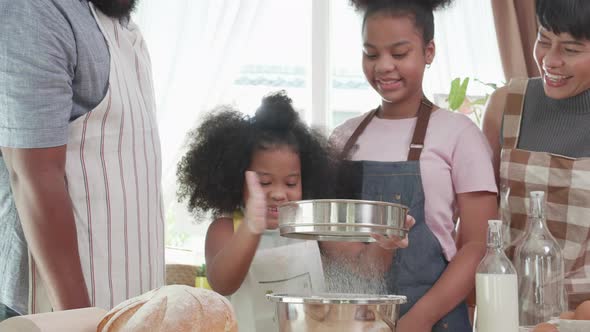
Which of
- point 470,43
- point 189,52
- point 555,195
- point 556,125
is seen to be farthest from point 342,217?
point 470,43

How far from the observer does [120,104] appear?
1.41 metres

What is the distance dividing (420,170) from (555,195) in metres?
0.29

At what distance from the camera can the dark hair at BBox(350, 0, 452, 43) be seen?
5.40 feet

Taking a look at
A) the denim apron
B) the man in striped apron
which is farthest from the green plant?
the man in striped apron

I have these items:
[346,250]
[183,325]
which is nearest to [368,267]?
[346,250]

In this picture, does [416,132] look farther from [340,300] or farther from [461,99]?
[461,99]

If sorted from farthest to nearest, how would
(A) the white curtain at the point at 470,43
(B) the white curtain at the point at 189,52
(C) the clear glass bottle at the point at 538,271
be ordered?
(A) the white curtain at the point at 470,43 → (B) the white curtain at the point at 189,52 → (C) the clear glass bottle at the point at 538,271

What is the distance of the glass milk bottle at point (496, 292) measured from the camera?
3.64 feet

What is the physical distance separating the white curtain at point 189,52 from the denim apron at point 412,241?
210 cm

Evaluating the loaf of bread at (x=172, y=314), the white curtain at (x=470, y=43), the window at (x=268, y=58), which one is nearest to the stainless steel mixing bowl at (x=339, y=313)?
the loaf of bread at (x=172, y=314)

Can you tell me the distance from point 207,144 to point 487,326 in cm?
78

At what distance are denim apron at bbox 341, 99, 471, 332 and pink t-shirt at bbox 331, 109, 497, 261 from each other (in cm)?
2

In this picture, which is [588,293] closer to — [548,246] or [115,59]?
[548,246]

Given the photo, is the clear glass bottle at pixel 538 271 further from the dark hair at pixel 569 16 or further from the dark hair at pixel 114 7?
→ the dark hair at pixel 114 7
